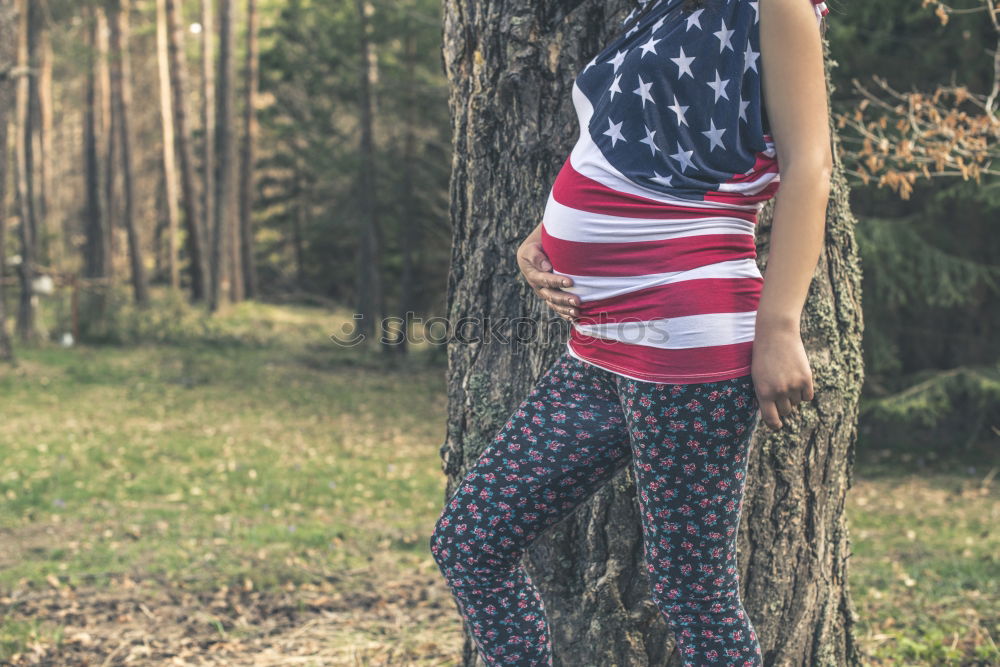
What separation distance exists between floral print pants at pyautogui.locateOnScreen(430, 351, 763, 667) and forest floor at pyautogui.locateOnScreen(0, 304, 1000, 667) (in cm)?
152

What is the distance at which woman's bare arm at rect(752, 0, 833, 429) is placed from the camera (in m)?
1.54

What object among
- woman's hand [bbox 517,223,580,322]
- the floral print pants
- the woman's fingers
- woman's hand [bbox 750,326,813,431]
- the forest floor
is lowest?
the forest floor

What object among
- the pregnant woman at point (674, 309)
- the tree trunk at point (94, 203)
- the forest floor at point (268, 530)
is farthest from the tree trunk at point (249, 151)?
the pregnant woman at point (674, 309)

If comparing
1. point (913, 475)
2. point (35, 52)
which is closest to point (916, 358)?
point (913, 475)

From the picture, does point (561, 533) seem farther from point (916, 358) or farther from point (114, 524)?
point (916, 358)

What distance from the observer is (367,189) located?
15320 millimetres

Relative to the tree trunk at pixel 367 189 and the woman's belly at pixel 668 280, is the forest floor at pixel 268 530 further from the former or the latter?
the tree trunk at pixel 367 189

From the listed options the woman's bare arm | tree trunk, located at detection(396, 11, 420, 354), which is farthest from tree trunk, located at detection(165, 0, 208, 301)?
the woman's bare arm

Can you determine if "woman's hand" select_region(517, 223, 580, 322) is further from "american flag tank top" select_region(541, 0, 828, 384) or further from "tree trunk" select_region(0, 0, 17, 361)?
"tree trunk" select_region(0, 0, 17, 361)

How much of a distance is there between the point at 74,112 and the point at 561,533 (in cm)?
3517

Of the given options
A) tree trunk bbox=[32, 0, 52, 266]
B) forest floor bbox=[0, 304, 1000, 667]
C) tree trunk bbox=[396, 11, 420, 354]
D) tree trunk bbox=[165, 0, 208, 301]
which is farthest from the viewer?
tree trunk bbox=[32, 0, 52, 266]

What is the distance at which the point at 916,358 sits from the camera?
29.6 feet

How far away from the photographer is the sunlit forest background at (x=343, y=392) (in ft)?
12.1

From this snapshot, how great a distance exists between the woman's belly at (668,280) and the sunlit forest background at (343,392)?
2.27ft
